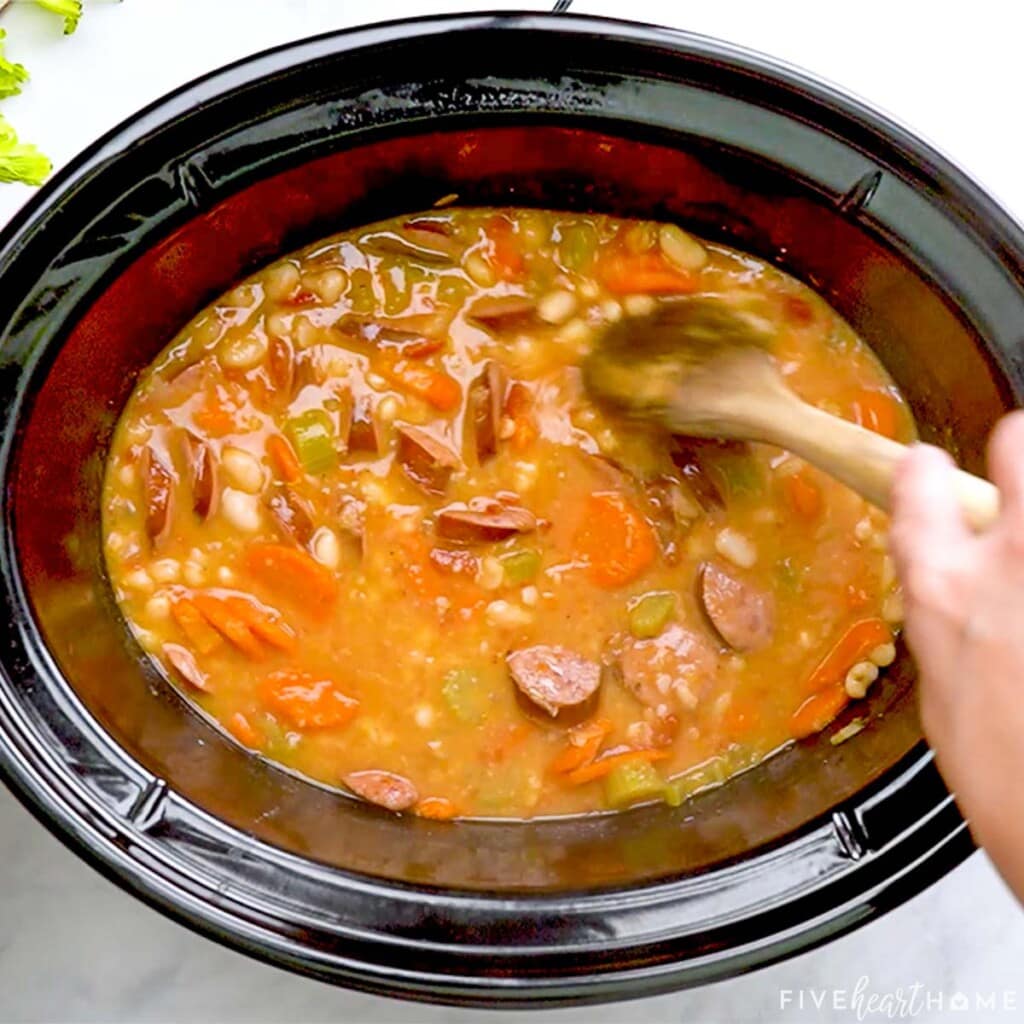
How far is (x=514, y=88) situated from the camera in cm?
196

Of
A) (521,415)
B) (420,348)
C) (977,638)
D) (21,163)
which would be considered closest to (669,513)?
(521,415)

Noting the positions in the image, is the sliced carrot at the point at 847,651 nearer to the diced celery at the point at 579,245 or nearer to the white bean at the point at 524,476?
the white bean at the point at 524,476

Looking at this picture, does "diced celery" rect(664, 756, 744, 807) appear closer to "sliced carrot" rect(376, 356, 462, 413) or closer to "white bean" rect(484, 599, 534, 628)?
"white bean" rect(484, 599, 534, 628)

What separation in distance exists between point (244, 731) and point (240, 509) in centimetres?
38

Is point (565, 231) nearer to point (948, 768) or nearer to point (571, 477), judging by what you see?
point (571, 477)

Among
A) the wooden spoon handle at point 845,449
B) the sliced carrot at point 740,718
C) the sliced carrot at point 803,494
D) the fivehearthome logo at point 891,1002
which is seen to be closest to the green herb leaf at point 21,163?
the wooden spoon handle at point 845,449

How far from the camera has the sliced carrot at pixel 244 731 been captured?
2234mm

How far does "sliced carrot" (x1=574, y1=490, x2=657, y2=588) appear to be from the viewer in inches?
88.1

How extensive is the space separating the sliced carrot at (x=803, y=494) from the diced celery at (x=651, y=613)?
0.27m

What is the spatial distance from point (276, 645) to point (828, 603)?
96 centimetres

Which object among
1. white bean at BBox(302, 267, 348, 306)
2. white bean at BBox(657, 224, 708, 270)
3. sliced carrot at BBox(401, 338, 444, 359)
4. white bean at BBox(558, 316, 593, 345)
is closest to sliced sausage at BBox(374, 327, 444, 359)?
sliced carrot at BBox(401, 338, 444, 359)

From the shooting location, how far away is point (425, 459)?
223 centimetres

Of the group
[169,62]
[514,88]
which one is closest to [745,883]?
[514,88]

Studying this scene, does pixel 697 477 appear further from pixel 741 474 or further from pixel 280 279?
pixel 280 279
